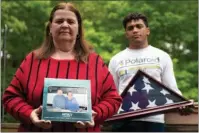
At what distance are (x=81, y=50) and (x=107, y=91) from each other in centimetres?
27

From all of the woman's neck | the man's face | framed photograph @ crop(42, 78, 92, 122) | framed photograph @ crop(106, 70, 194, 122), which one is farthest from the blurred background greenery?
framed photograph @ crop(42, 78, 92, 122)

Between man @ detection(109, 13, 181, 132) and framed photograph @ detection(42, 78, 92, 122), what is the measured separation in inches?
32.8

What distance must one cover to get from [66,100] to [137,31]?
1.24m

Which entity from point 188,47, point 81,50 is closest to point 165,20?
point 188,47

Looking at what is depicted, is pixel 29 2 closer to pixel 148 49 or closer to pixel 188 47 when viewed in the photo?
pixel 188 47

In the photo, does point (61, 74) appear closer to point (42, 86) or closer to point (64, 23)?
point (42, 86)

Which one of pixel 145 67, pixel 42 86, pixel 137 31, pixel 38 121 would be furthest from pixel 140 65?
pixel 38 121

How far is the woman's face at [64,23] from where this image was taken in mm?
2084

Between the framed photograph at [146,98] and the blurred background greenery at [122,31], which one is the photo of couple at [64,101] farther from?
the blurred background greenery at [122,31]

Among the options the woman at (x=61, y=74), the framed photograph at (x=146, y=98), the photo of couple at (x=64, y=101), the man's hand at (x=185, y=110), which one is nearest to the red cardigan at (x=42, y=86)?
the woman at (x=61, y=74)

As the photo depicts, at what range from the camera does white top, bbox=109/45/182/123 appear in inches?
113

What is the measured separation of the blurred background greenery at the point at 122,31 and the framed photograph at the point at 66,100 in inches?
420

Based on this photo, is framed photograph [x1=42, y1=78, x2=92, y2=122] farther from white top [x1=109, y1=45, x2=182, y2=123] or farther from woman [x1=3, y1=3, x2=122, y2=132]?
white top [x1=109, y1=45, x2=182, y2=123]

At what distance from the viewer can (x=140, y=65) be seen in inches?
114
